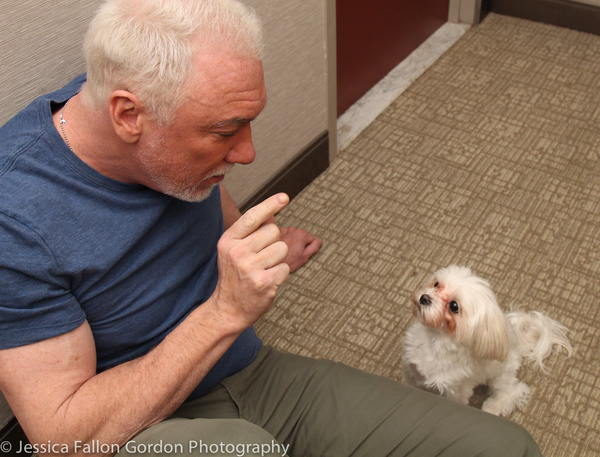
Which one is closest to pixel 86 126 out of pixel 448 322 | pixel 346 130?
pixel 448 322

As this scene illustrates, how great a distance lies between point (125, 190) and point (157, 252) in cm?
11

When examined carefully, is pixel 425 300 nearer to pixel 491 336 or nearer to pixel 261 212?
pixel 491 336

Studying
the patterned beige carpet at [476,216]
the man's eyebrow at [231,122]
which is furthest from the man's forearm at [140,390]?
the patterned beige carpet at [476,216]

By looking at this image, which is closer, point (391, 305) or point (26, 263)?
point (26, 263)

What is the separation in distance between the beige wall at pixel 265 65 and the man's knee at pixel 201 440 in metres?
0.44

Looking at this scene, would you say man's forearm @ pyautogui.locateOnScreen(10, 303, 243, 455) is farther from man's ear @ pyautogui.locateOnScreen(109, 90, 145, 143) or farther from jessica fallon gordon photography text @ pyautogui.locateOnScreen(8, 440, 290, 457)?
man's ear @ pyautogui.locateOnScreen(109, 90, 145, 143)

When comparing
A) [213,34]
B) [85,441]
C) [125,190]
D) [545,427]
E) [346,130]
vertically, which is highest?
[213,34]

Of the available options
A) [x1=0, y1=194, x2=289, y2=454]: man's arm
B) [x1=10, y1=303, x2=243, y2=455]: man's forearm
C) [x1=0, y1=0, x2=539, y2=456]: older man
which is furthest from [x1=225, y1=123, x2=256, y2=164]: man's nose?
[x1=10, y1=303, x2=243, y2=455]: man's forearm

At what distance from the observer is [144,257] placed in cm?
90

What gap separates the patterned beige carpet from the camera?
1523 mm

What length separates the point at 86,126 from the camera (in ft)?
2.77

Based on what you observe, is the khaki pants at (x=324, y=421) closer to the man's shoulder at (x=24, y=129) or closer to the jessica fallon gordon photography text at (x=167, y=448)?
the jessica fallon gordon photography text at (x=167, y=448)

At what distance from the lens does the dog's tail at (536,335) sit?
144 centimetres

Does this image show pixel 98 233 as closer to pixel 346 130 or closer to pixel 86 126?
pixel 86 126
